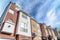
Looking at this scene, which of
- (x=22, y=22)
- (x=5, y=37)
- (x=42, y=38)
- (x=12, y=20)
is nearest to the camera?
(x=5, y=37)

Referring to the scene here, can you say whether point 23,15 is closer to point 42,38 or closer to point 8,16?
point 8,16

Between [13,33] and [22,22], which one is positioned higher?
[22,22]

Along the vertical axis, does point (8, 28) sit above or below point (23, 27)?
below

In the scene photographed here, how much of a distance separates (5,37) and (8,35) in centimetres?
133

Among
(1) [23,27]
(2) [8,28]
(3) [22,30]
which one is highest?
(1) [23,27]

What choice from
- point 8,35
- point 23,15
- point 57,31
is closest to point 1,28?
point 8,35

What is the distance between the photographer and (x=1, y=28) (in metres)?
19.8

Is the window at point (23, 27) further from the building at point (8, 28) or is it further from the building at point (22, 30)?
the building at point (8, 28)

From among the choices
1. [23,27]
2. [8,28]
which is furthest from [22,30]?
[8,28]

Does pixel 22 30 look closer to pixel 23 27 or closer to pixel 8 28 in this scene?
pixel 23 27

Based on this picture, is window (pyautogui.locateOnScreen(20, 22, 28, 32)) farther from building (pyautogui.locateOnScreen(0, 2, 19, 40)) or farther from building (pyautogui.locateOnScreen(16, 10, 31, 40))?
building (pyautogui.locateOnScreen(0, 2, 19, 40))

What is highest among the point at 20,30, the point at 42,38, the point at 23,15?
the point at 23,15

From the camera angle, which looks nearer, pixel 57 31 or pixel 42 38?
pixel 42 38

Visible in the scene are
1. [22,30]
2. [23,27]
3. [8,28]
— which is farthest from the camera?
[23,27]
